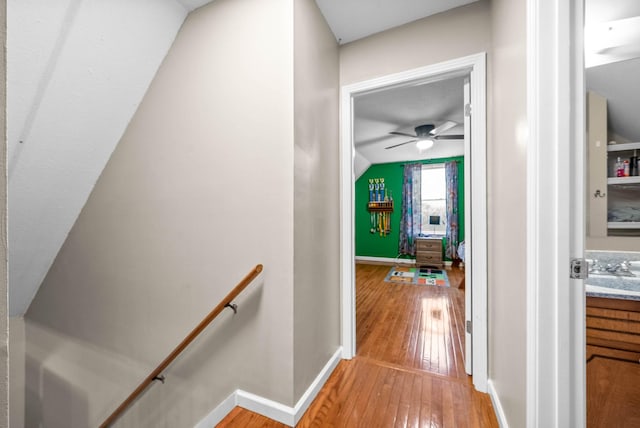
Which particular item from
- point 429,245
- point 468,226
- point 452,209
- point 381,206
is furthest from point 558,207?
point 381,206

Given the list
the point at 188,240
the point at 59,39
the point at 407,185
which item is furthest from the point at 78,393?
the point at 407,185

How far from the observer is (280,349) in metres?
1.38

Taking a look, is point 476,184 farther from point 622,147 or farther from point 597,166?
point 622,147

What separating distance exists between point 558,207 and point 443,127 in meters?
2.70

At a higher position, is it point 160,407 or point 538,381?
point 538,381

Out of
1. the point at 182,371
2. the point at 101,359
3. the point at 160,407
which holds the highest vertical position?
the point at 182,371

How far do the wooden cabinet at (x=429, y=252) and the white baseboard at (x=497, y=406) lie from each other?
399 centimetres

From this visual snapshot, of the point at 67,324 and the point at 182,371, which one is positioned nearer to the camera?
the point at 182,371

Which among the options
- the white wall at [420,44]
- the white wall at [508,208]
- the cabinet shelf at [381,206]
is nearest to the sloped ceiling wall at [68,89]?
the white wall at [420,44]

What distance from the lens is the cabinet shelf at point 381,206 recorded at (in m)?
6.03

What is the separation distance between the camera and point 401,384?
64.9 inches

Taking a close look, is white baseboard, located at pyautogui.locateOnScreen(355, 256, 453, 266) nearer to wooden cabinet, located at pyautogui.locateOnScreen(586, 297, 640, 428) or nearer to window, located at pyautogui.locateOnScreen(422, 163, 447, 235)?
window, located at pyautogui.locateOnScreen(422, 163, 447, 235)

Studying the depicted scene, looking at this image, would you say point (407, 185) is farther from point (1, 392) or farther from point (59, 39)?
point (1, 392)

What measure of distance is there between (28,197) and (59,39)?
45.5 inches
